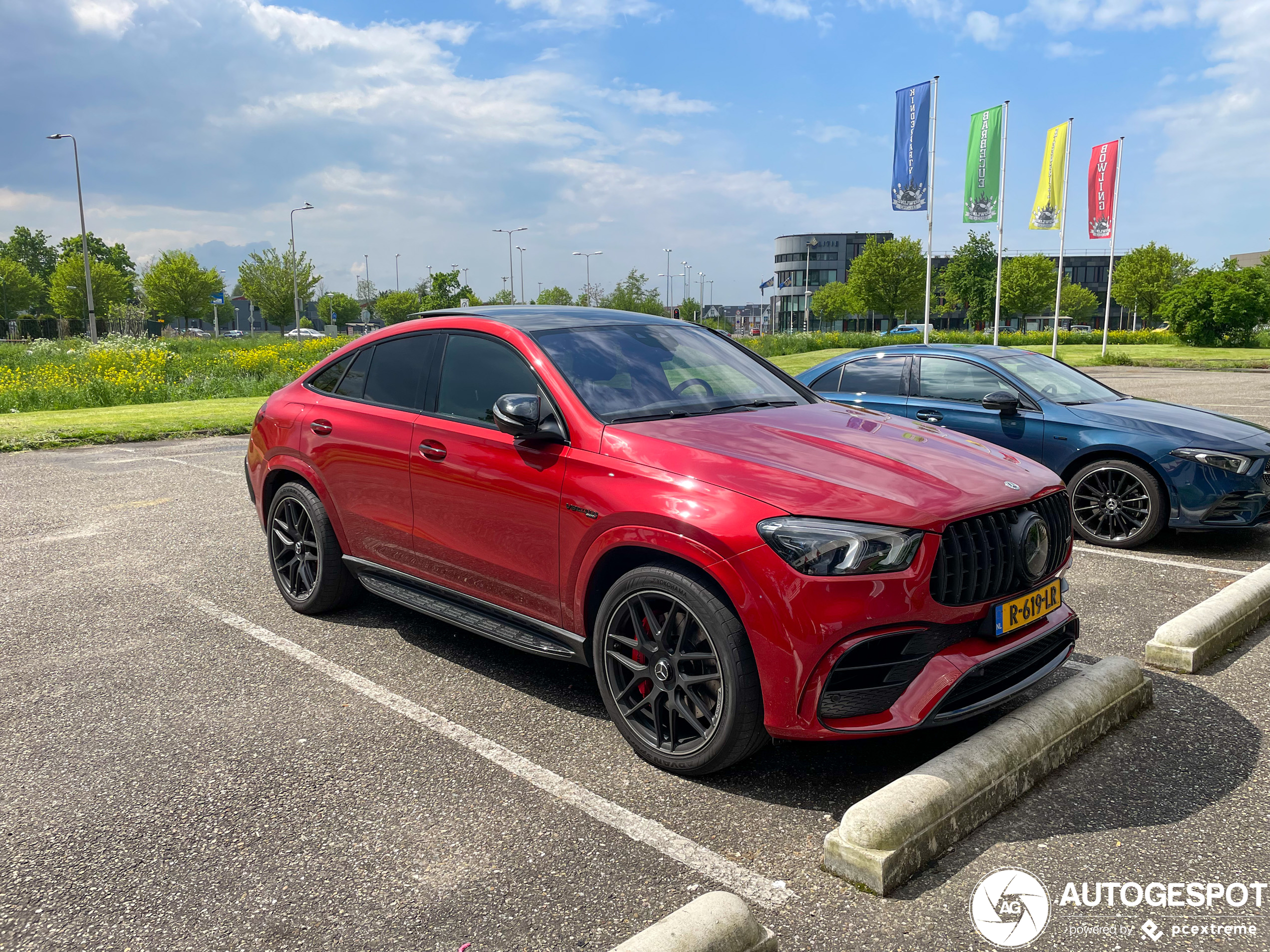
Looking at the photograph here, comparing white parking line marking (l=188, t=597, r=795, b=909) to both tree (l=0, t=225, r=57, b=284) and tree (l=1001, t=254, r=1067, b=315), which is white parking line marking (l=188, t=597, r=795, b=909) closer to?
tree (l=1001, t=254, r=1067, b=315)

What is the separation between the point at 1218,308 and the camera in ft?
139

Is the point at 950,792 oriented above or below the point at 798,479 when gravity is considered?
below

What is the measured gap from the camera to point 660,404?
12.9ft

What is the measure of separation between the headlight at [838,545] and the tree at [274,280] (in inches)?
2450

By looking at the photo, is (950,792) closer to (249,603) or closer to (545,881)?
(545,881)

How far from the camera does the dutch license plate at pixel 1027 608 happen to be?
3.21 metres

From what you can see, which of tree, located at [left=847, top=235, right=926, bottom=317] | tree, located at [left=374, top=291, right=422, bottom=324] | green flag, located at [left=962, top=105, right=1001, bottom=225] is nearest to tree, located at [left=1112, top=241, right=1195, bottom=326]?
tree, located at [left=847, top=235, right=926, bottom=317]

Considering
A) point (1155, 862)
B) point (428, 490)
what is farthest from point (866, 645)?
point (428, 490)

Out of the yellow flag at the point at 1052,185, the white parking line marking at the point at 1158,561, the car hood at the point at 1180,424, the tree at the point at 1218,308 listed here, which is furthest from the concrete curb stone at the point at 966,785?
the tree at the point at 1218,308

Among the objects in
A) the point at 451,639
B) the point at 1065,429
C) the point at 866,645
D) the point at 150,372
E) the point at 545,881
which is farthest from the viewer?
the point at 150,372

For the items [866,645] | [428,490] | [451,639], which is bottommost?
[451,639]

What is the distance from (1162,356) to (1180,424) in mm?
37344

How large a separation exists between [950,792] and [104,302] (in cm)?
7806

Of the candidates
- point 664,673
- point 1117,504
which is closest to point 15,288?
point 1117,504
